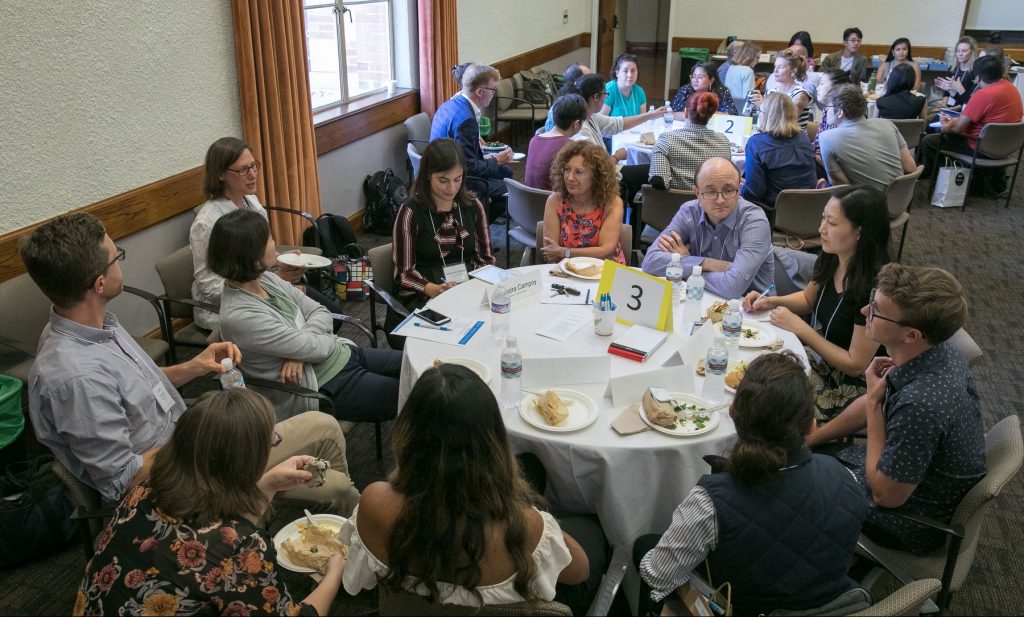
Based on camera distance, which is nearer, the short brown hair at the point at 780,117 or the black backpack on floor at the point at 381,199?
the short brown hair at the point at 780,117

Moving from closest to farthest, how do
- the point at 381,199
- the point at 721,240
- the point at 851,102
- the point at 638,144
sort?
the point at 721,240 < the point at 851,102 < the point at 638,144 < the point at 381,199

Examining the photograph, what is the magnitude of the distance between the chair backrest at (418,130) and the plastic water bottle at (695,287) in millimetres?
3805

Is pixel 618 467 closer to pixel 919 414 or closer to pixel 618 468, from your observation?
pixel 618 468

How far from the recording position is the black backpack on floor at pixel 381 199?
6.11 m

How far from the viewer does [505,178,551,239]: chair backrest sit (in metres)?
4.45

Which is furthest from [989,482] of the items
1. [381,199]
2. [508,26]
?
[508,26]

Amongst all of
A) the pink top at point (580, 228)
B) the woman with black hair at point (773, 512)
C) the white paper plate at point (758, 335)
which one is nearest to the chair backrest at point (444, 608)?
the woman with black hair at point (773, 512)

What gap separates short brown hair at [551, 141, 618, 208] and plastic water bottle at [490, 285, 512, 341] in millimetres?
1163

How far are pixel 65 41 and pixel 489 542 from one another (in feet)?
9.91

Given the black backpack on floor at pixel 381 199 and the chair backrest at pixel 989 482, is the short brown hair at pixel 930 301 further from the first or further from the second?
the black backpack on floor at pixel 381 199

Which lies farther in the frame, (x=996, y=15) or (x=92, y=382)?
(x=996, y=15)

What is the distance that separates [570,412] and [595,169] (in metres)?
1.74

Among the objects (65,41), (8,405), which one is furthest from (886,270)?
(65,41)

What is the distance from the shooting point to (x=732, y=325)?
2.73m
